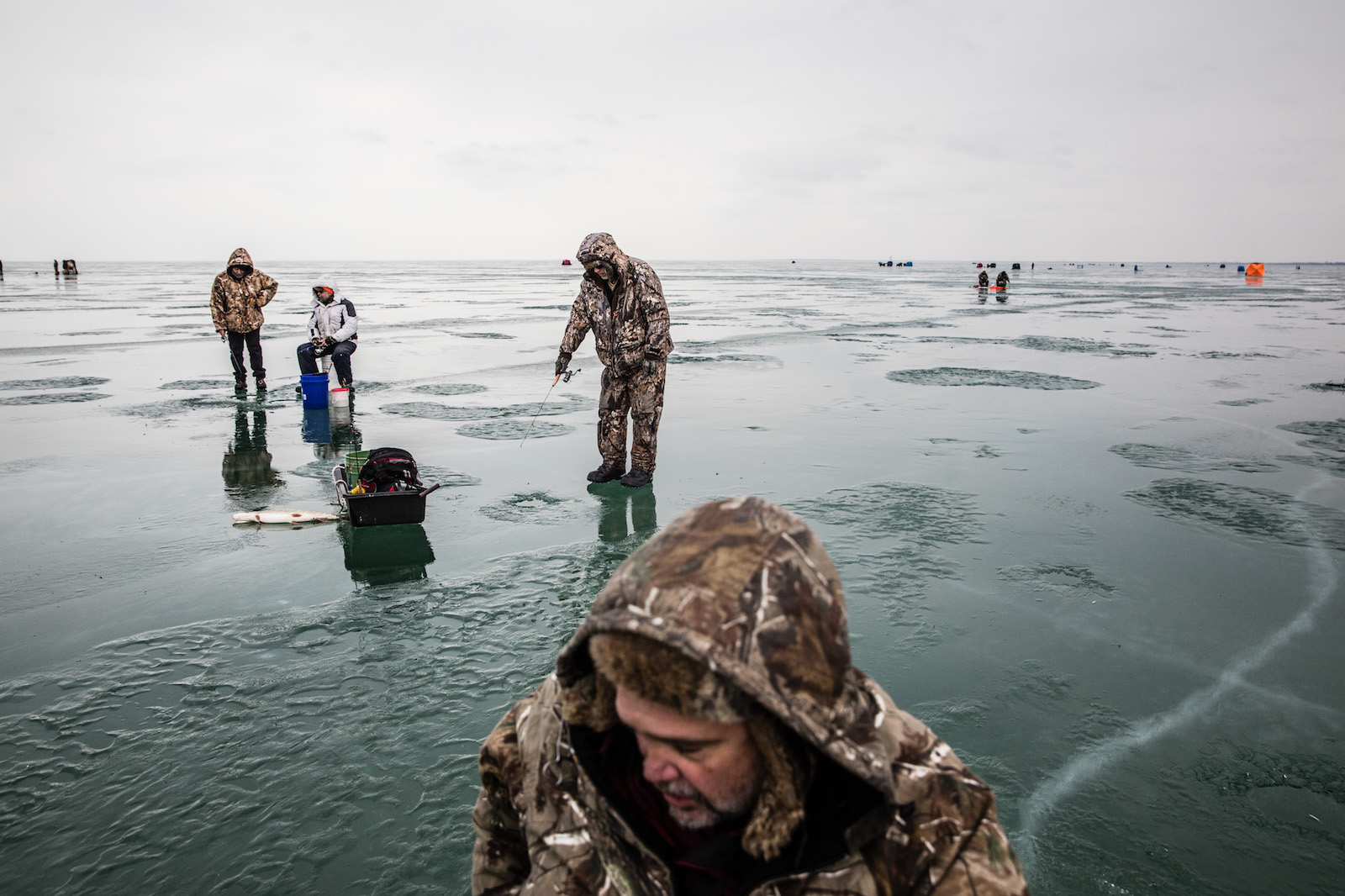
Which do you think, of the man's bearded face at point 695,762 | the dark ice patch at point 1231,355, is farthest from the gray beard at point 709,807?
the dark ice patch at point 1231,355

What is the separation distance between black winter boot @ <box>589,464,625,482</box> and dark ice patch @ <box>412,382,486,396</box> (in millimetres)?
5545

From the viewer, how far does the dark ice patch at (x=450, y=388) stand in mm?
13164

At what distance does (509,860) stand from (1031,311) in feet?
103

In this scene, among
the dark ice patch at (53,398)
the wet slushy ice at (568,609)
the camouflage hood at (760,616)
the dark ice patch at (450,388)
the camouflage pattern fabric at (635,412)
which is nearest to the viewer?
the camouflage hood at (760,616)

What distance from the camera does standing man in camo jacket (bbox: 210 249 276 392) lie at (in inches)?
490

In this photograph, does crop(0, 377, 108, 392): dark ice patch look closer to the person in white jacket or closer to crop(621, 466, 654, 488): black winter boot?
the person in white jacket

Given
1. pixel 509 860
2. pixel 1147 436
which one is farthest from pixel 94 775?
pixel 1147 436

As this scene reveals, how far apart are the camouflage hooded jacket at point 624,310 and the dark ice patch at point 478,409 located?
376cm

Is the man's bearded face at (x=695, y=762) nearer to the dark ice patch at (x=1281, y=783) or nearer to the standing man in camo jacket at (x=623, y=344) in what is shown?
the dark ice patch at (x=1281, y=783)

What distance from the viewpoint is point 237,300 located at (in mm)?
12430

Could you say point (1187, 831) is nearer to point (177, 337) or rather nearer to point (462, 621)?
point (462, 621)

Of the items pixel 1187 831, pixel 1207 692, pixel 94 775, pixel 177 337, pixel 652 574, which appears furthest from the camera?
pixel 177 337

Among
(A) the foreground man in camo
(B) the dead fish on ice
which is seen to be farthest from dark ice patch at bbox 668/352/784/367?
(A) the foreground man in camo

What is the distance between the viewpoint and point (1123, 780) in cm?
361
